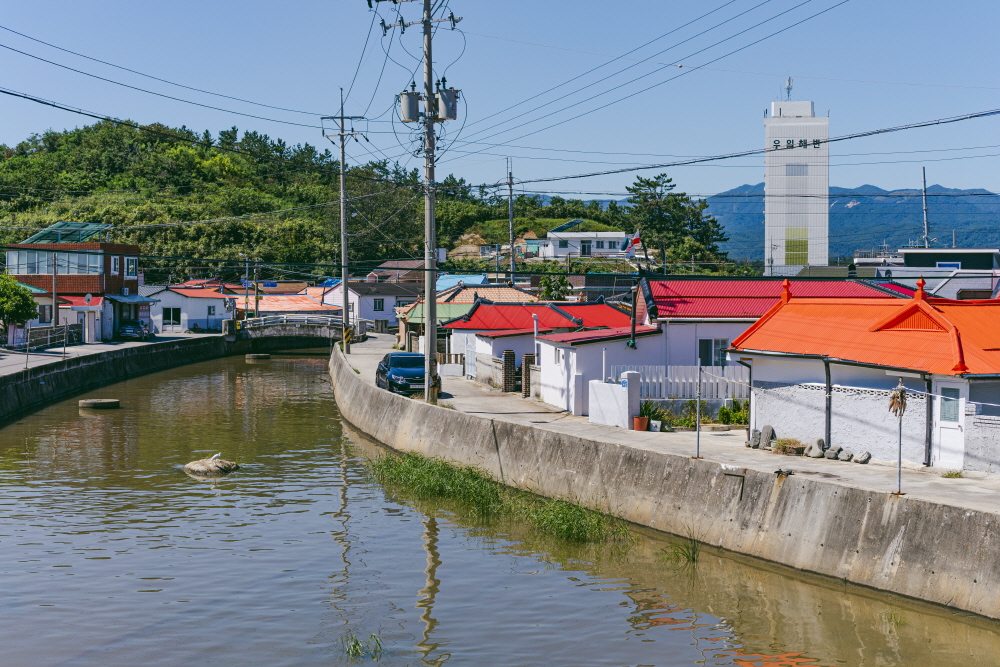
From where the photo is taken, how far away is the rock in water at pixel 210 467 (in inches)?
1212

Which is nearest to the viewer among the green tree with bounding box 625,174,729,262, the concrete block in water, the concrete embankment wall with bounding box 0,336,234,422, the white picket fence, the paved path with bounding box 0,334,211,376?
the white picket fence

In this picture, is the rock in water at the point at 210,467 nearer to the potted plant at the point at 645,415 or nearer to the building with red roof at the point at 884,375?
the potted plant at the point at 645,415

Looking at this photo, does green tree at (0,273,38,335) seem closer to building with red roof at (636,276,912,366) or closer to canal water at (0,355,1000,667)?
canal water at (0,355,1000,667)

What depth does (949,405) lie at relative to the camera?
21859mm

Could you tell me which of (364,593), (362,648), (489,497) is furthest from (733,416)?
(362,648)

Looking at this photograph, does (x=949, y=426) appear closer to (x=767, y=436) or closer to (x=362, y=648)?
(x=767, y=436)

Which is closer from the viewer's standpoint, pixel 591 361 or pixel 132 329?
pixel 591 361

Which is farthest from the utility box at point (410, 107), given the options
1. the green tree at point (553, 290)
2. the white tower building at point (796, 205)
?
the white tower building at point (796, 205)

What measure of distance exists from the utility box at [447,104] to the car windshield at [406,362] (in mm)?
11579

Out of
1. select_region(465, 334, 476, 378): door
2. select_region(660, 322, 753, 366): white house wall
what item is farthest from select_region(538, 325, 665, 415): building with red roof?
select_region(465, 334, 476, 378): door

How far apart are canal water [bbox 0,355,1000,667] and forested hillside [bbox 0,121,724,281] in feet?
266

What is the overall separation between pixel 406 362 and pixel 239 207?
11151 centimetres

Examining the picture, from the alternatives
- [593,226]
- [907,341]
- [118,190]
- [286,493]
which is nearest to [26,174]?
[118,190]

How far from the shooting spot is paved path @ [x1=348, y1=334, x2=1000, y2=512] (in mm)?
19359
